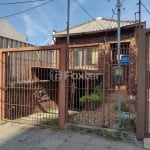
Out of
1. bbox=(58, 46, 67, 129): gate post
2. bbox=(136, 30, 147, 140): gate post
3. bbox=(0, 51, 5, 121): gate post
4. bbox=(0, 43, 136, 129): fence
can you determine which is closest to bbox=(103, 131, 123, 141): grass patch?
bbox=(0, 43, 136, 129): fence

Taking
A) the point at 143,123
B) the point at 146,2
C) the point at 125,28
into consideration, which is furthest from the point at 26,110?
the point at 146,2

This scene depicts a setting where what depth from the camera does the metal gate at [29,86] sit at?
7.45 m

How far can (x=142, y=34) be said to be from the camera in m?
5.54

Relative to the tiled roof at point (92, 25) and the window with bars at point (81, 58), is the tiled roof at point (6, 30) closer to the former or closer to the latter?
the tiled roof at point (92, 25)

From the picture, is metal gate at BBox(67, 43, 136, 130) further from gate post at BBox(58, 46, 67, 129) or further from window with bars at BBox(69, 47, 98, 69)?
gate post at BBox(58, 46, 67, 129)

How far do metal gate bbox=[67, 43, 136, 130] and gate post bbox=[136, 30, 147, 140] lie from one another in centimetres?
47

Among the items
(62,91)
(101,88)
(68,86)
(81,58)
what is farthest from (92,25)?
(62,91)

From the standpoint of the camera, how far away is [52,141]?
18.5 feet

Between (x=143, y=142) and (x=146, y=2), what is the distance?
A: 9.89 meters

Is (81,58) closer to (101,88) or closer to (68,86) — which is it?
(101,88)

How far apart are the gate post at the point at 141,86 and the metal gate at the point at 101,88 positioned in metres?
0.47

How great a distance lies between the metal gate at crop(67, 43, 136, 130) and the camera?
6293 mm

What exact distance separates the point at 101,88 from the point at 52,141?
7.19 feet

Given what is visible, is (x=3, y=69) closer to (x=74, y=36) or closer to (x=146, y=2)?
(x=74, y=36)
